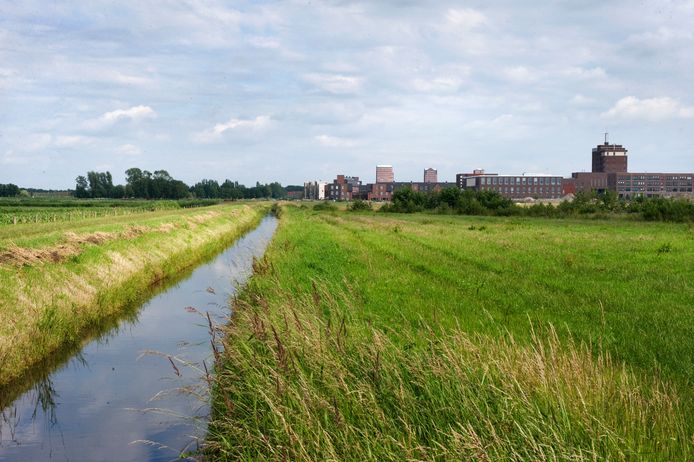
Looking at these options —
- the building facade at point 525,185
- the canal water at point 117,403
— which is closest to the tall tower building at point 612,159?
the building facade at point 525,185

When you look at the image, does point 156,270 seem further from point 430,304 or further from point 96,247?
point 430,304

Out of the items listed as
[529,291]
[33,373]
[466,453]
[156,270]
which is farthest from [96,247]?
[466,453]

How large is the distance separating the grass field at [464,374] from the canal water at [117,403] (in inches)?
51.8

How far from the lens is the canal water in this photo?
9000 millimetres

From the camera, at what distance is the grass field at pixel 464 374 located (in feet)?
18.9

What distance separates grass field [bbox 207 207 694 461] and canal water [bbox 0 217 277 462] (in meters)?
1.31

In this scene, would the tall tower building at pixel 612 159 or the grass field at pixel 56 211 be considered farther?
the tall tower building at pixel 612 159

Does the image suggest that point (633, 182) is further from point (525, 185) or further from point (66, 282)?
point (66, 282)

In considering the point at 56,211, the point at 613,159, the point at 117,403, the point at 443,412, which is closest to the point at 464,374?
the point at 443,412

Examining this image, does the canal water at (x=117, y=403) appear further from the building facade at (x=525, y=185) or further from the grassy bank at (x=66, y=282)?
the building facade at (x=525, y=185)

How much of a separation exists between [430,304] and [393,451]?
802 centimetres

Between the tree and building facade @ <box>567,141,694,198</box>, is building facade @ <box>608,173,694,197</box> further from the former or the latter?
the tree

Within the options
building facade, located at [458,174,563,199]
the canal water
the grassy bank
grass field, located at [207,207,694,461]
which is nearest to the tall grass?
grass field, located at [207,207,694,461]

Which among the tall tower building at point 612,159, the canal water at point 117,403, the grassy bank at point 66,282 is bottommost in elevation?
the canal water at point 117,403
